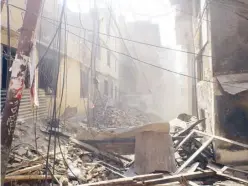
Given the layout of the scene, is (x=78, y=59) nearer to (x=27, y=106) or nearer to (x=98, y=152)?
(x=27, y=106)

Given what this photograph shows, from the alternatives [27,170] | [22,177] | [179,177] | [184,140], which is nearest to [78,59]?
[184,140]

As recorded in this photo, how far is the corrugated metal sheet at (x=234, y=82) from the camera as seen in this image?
22.7 ft

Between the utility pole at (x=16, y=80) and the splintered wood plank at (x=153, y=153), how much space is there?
12.7 ft

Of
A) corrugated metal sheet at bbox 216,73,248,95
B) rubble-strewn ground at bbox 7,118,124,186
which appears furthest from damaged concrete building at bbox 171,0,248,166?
rubble-strewn ground at bbox 7,118,124,186

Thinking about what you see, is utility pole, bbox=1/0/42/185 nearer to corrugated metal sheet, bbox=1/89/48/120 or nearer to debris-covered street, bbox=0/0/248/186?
debris-covered street, bbox=0/0/248/186

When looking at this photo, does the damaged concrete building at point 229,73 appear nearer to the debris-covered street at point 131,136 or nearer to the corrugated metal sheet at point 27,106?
the debris-covered street at point 131,136

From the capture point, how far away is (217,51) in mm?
7586

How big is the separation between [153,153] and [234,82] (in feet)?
10.2

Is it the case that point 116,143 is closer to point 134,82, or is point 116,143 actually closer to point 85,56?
point 85,56

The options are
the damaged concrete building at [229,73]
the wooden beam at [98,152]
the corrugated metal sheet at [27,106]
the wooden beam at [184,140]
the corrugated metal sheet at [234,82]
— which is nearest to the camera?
the corrugated metal sheet at [234,82]

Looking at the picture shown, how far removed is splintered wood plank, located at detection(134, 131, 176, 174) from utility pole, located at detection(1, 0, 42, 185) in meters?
3.89

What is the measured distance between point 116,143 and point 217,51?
4098mm

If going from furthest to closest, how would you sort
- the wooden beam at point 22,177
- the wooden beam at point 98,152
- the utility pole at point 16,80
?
1. the wooden beam at point 98,152
2. the wooden beam at point 22,177
3. the utility pole at point 16,80

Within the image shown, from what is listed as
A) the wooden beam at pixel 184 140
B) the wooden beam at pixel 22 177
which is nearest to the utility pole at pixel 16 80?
the wooden beam at pixel 22 177
